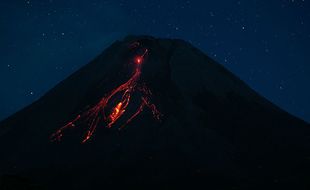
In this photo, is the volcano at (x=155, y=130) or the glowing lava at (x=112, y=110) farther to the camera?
the glowing lava at (x=112, y=110)

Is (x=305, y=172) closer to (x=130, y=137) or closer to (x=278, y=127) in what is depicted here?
(x=278, y=127)

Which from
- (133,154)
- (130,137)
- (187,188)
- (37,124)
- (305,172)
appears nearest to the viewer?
(187,188)

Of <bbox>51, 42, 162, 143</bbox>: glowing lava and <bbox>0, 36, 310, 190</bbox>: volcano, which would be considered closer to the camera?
<bbox>0, 36, 310, 190</bbox>: volcano

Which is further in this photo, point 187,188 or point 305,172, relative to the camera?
point 305,172

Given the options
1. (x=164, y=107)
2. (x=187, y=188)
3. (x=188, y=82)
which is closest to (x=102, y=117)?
(x=164, y=107)
